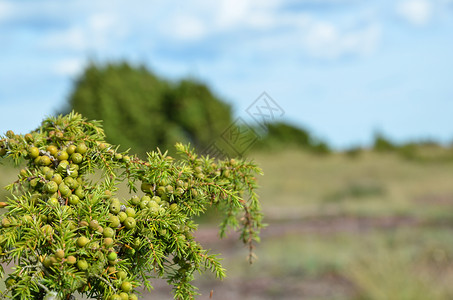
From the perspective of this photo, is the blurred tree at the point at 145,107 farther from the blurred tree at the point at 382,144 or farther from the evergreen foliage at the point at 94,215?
the evergreen foliage at the point at 94,215

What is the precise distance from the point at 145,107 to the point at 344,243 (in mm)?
13082

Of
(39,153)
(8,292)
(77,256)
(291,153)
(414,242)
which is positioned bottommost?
(8,292)

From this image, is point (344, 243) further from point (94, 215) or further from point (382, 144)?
point (382, 144)

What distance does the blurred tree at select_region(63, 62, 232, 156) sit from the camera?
67.5 ft

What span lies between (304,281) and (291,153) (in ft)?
67.2

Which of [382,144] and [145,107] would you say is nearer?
[145,107]

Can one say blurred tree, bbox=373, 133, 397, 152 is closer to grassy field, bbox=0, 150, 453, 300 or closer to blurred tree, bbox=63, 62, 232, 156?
grassy field, bbox=0, 150, 453, 300

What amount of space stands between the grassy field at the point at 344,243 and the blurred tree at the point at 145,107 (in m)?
4.08

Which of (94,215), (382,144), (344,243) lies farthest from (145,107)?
(94,215)

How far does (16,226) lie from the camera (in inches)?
52.1

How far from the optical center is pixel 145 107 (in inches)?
860

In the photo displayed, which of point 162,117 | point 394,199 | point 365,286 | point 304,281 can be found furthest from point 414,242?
point 162,117

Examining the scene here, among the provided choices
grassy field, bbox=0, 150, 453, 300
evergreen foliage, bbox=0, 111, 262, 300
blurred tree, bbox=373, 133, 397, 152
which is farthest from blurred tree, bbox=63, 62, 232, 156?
evergreen foliage, bbox=0, 111, 262, 300

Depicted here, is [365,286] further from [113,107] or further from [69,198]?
[113,107]
